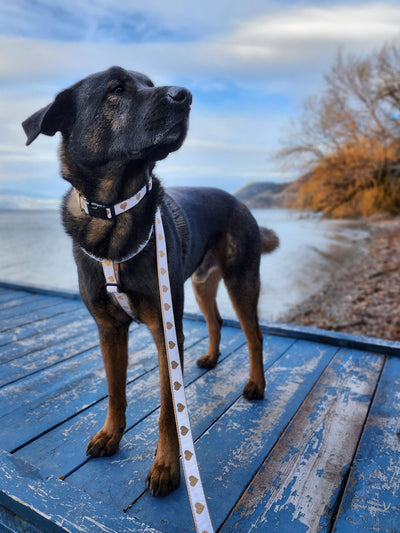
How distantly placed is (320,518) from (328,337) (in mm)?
1899

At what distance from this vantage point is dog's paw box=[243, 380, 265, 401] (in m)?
2.48

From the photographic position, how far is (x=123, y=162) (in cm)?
171

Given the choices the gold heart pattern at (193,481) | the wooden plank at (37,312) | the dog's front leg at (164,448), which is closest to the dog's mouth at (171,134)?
the dog's front leg at (164,448)

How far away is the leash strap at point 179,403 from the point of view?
1321 mm

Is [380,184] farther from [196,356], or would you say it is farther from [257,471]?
[257,471]

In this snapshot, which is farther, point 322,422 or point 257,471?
point 322,422

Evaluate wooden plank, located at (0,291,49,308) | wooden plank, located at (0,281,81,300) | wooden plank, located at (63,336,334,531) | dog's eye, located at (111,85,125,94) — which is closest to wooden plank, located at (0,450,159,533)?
wooden plank, located at (63,336,334,531)

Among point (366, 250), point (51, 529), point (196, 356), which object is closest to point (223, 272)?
point (196, 356)

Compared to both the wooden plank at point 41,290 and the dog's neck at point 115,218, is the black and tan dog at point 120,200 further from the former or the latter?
the wooden plank at point 41,290

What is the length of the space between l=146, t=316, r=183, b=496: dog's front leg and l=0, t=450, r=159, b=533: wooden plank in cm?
22

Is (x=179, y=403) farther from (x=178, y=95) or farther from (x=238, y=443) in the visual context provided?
(x=178, y=95)

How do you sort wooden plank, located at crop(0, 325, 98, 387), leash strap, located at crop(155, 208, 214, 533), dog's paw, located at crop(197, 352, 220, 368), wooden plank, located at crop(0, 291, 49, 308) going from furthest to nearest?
wooden plank, located at crop(0, 291, 49, 308) → dog's paw, located at crop(197, 352, 220, 368) → wooden plank, located at crop(0, 325, 98, 387) → leash strap, located at crop(155, 208, 214, 533)

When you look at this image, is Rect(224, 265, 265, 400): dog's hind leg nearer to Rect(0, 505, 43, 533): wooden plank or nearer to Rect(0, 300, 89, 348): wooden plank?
Rect(0, 505, 43, 533): wooden plank

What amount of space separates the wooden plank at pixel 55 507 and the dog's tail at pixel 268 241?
2.00 m
